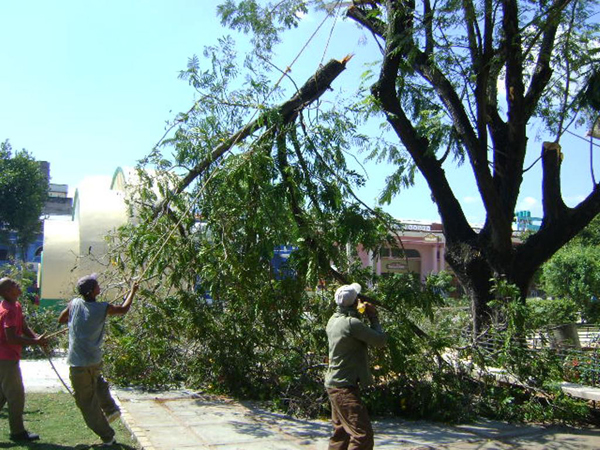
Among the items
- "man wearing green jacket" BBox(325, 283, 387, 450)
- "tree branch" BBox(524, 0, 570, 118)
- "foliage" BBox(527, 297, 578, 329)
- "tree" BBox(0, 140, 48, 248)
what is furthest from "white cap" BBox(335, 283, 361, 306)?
"tree" BBox(0, 140, 48, 248)

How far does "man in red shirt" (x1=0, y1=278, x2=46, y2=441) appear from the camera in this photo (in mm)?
5750

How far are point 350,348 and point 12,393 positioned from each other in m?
3.27

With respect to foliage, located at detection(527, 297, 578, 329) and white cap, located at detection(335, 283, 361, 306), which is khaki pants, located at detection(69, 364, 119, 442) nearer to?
white cap, located at detection(335, 283, 361, 306)

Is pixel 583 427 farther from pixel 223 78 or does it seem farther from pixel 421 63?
pixel 223 78

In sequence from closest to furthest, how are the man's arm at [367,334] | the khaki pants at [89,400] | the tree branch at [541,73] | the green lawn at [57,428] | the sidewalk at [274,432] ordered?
1. the man's arm at [367,334]
2. the khaki pants at [89,400]
3. the green lawn at [57,428]
4. the sidewalk at [274,432]
5. the tree branch at [541,73]

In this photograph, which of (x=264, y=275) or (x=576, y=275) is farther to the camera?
(x=576, y=275)

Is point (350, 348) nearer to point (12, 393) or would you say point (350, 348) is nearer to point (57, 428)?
point (12, 393)

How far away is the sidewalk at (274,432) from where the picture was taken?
5.95 meters

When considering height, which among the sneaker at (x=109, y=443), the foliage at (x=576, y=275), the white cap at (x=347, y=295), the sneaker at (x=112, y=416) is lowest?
the sneaker at (x=109, y=443)

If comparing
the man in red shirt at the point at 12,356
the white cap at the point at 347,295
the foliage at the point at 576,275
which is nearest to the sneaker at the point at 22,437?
the man in red shirt at the point at 12,356

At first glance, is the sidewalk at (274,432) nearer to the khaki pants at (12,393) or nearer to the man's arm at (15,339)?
the khaki pants at (12,393)

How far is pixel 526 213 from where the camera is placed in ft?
132

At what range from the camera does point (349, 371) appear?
4969 mm

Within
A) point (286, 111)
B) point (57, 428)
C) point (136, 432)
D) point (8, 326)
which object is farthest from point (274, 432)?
point (286, 111)
